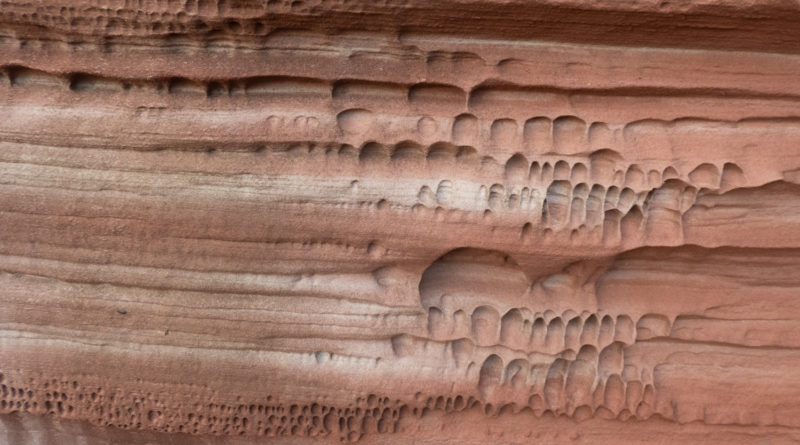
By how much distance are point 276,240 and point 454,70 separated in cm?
34

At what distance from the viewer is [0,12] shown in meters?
0.75

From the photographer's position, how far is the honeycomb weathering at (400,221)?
2.49 ft

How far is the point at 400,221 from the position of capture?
0.82 m

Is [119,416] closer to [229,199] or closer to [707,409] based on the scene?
[229,199]

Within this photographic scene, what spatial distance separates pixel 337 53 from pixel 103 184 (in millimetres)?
375

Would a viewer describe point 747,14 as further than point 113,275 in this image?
No

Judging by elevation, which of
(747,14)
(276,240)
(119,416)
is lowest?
(119,416)

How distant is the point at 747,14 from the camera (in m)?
0.70

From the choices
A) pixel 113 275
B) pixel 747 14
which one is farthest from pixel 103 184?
pixel 747 14

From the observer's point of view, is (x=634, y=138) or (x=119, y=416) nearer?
(x=634, y=138)

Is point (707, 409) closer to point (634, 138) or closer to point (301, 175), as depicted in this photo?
point (634, 138)

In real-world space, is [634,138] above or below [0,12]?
below

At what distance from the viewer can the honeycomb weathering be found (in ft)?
2.49

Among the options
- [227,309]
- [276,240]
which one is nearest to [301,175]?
[276,240]
